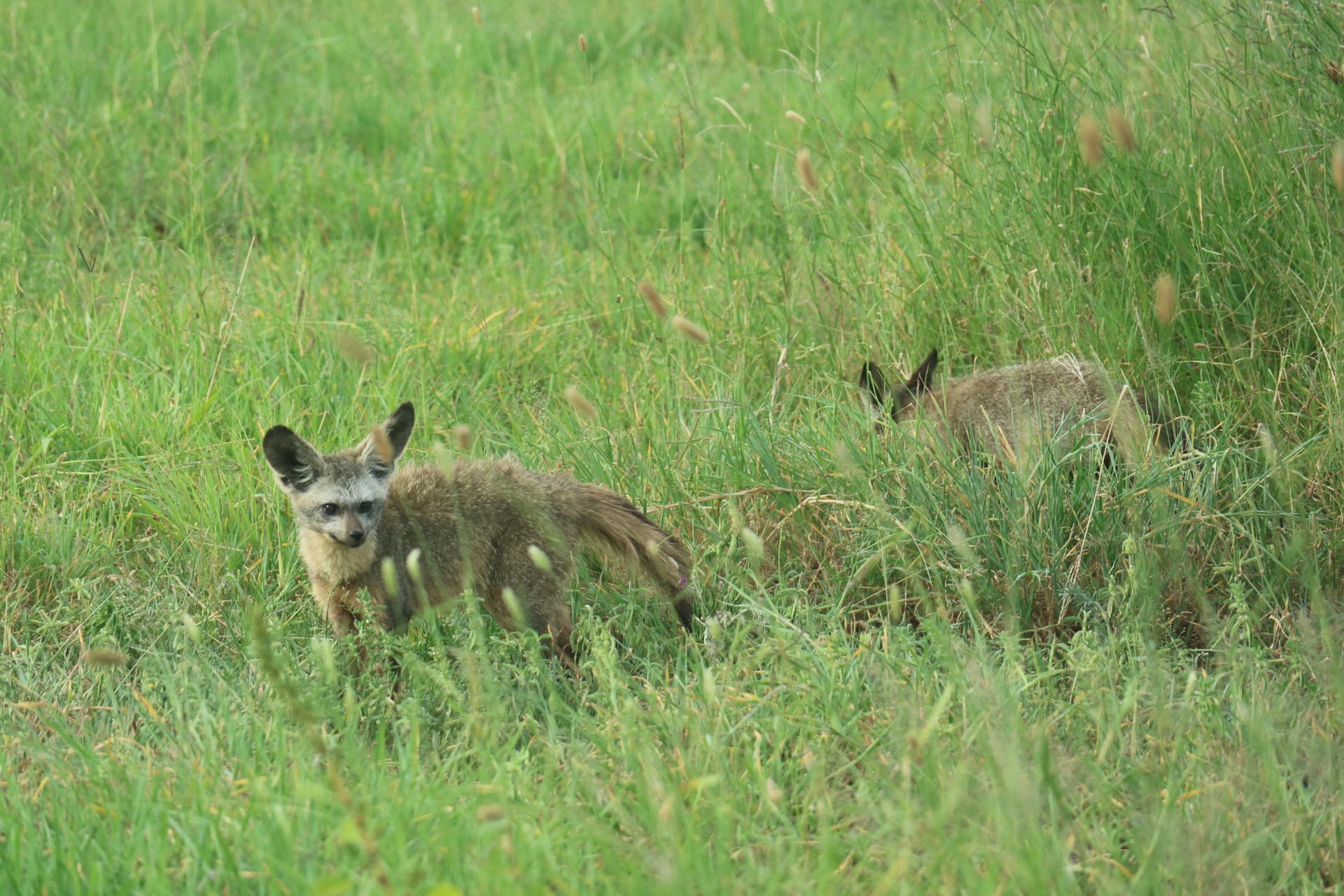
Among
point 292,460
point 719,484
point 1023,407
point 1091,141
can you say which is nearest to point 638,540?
point 719,484

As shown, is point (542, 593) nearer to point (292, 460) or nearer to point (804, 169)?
point (292, 460)

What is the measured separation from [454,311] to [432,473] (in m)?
1.53

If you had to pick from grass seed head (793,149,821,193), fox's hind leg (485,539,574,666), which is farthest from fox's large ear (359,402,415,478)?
grass seed head (793,149,821,193)

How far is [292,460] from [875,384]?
229cm

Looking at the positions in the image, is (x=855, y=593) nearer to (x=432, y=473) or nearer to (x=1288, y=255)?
(x=432, y=473)

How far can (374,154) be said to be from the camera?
26.0 ft

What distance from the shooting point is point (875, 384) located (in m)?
5.16

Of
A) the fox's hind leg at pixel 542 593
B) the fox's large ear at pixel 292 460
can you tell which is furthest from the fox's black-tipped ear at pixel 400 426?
the fox's hind leg at pixel 542 593

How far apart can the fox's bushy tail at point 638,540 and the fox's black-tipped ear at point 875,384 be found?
1.19 metres

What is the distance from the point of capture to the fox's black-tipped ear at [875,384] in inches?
200

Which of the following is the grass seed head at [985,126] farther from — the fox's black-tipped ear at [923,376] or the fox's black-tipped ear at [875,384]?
the fox's black-tipped ear at [875,384]

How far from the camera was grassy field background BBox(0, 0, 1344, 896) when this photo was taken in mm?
2820

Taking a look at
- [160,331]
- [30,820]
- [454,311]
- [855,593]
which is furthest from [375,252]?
[30,820]

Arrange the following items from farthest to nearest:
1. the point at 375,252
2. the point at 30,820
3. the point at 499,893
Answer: the point at 375,252 < the point at 30,820 < the point at 499,893
